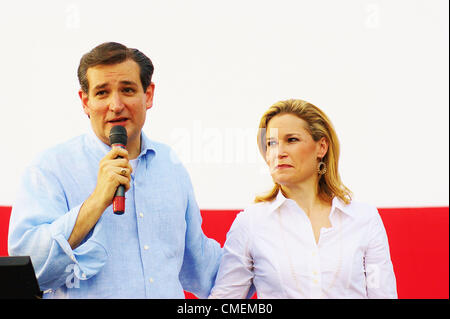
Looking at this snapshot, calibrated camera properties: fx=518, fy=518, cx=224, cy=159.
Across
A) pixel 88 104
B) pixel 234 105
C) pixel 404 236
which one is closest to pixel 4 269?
pixel 88 104

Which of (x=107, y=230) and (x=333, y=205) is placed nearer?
(x=107, y=230)

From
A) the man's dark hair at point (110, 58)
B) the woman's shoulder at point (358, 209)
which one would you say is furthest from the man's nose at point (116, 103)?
the woman's shoulder at point (358, 209)

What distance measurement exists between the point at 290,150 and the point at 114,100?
70 centimetres

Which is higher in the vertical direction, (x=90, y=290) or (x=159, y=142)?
(x=159, y=142)

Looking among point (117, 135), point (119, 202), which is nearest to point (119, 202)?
point (119, 202)

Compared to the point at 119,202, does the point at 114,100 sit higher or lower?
higher

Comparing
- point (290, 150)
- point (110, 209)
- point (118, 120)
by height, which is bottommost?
point (110, 209)

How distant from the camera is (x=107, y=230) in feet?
5.97

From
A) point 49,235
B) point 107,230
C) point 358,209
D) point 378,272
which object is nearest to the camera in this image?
point 49,235

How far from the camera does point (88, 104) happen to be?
6.29 feet

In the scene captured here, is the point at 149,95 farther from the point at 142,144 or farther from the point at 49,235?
the point at 49,235

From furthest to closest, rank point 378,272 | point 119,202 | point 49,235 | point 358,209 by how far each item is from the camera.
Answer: point 358,209, point 378,272, point 49,235, point 119,202
